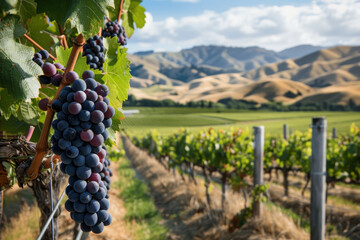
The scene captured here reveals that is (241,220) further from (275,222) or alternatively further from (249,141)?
(249,141)

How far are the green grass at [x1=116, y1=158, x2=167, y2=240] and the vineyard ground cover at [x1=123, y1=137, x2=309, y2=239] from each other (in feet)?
0.92

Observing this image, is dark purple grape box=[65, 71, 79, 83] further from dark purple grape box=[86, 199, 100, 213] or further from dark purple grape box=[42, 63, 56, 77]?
dark purple grape box=[86, 199, 100, 213]

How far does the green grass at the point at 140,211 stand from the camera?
7488 millimetres

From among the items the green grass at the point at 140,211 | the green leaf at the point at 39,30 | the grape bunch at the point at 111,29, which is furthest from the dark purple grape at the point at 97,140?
the green grass at the point at 140,211

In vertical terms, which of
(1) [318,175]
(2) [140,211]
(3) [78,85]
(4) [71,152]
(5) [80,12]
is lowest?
(2) [140,211]

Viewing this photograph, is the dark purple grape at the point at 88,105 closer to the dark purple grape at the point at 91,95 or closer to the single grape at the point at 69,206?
the dark purple grape at the point at 91,95

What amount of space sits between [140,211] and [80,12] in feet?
28.6

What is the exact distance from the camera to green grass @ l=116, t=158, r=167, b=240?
7488mm

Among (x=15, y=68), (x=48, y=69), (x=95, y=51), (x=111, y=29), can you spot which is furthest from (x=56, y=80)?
(x=111, y=29)

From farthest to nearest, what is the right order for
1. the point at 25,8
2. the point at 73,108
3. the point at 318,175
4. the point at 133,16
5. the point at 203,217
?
the point at 203,217, the point at 318,175, the point at 133,16, the point at 25,8, the point at 73,108

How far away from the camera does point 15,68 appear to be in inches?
43.4

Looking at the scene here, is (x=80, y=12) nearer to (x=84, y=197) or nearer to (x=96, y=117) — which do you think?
(x=96, y=117)

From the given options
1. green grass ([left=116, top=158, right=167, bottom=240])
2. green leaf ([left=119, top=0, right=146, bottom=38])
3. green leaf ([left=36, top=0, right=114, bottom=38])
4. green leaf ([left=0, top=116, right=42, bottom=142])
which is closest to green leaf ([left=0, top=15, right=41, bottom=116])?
green leaf ([left=36, top=0, right=114, bottom=38])

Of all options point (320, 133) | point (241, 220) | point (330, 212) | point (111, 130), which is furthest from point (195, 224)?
point (111, 130)
